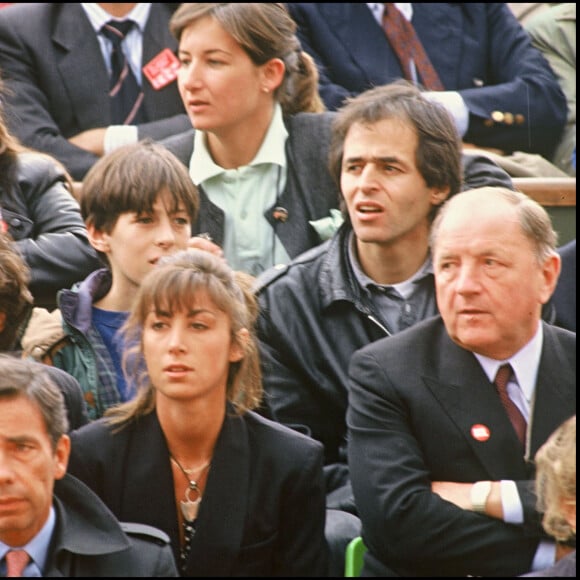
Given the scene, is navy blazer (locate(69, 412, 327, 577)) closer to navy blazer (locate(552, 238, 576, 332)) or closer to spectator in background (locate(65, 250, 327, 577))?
spectator in background (locate(65, 250, 327, 577))

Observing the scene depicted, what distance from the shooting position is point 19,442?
3010 mm

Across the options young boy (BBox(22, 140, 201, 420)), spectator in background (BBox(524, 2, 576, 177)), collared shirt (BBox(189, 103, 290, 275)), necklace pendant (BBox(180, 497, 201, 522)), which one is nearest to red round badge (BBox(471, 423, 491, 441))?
necklace pendant (BBox(180, 497, 201, 522))

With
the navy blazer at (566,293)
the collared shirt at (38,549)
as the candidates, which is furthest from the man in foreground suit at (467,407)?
the collared shirt at (38,549)

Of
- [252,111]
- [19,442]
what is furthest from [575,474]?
[252,111]

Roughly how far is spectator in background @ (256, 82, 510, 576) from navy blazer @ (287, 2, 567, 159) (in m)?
0.91

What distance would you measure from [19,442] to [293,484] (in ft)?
2.18

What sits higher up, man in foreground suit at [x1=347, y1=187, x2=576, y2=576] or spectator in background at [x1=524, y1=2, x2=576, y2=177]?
spectator in background at [x1=524, y1=2, x2=576, y2=177]

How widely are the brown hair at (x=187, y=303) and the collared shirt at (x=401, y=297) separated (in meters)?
0.45

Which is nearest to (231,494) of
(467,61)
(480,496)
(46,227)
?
(480,496)

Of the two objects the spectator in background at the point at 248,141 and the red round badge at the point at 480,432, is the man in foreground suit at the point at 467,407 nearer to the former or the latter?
the red round badge at the point at 480,432

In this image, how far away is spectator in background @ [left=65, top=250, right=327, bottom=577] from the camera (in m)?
3.32

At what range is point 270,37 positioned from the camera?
4.45 meters

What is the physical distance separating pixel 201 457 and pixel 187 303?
35 cm

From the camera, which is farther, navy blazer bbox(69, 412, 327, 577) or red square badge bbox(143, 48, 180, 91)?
red square badge bbox(143, 48, 180, 91)
